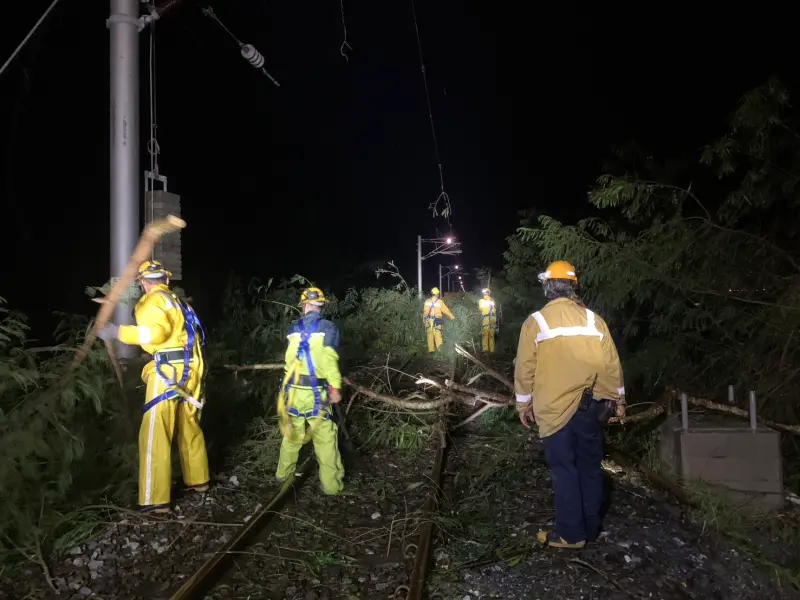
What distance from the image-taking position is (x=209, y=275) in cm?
1500

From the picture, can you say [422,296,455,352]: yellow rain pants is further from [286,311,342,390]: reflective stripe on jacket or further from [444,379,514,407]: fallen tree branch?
[286,311,342,390]: reflective stripe on jacket

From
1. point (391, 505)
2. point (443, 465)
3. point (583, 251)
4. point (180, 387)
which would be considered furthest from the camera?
point (583, 251)

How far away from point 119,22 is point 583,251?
624 cm

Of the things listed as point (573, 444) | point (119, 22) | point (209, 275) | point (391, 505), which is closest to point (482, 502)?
point (391, 505)

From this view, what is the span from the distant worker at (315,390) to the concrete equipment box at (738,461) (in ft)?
10.7

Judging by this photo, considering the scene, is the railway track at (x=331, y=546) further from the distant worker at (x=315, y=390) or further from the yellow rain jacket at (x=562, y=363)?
the yellow rain jacket at (x=562, y=363)

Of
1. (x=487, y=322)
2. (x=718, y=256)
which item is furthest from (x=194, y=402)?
(x=487, y=322)

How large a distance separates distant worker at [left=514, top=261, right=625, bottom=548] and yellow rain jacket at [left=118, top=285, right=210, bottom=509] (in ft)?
9.42

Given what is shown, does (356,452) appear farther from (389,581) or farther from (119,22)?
(119,22)

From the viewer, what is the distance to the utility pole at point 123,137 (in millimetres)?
5578

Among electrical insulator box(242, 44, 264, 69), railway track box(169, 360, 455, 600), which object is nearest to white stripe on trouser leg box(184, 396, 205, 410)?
railway track box(169, 360, 455, 600)

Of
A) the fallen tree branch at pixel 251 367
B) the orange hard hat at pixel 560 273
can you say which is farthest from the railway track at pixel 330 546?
the orange hard hat at pixel 560 273

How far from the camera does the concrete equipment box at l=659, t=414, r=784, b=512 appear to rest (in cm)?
513

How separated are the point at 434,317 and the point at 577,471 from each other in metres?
11.2
